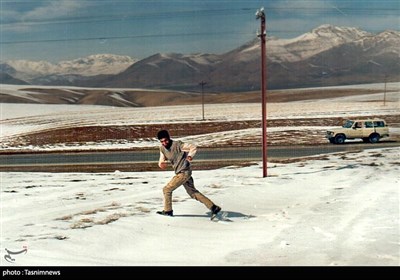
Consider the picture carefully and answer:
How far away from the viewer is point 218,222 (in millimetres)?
10469

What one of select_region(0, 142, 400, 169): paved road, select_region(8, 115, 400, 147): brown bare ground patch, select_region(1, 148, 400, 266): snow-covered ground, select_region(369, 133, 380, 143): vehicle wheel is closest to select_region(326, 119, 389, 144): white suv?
select_region(369, 133, 380, 143): vehicle wheel

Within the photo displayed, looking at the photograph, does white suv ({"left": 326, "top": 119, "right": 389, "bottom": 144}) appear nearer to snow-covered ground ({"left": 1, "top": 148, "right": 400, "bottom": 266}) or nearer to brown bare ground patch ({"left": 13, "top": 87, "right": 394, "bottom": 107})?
snow-covered ground ({"left": 1, "top": 148, "right": 400, "bottom": 266})

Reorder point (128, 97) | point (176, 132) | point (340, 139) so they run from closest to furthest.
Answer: point (340, 139) → point (176, 132) → point (128, 97)

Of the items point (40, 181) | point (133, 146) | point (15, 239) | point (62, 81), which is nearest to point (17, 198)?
Answer: point (40, 181)

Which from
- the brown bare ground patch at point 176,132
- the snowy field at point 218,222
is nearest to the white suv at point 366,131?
the brown bare ground patch at point 176,132

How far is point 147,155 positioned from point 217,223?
18.2 meters

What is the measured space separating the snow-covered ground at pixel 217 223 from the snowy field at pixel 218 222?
0.07 feet

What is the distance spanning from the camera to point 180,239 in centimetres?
→ 905

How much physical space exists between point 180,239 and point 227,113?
35.6 meters

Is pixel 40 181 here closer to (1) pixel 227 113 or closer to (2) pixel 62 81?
(1) pixel 227 113

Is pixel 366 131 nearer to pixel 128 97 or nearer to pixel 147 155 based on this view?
pixel 147 155

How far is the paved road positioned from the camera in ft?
86.9

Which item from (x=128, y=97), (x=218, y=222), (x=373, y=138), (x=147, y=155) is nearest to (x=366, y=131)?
(x=373, y=138)

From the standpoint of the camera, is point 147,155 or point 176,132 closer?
point 147,155
